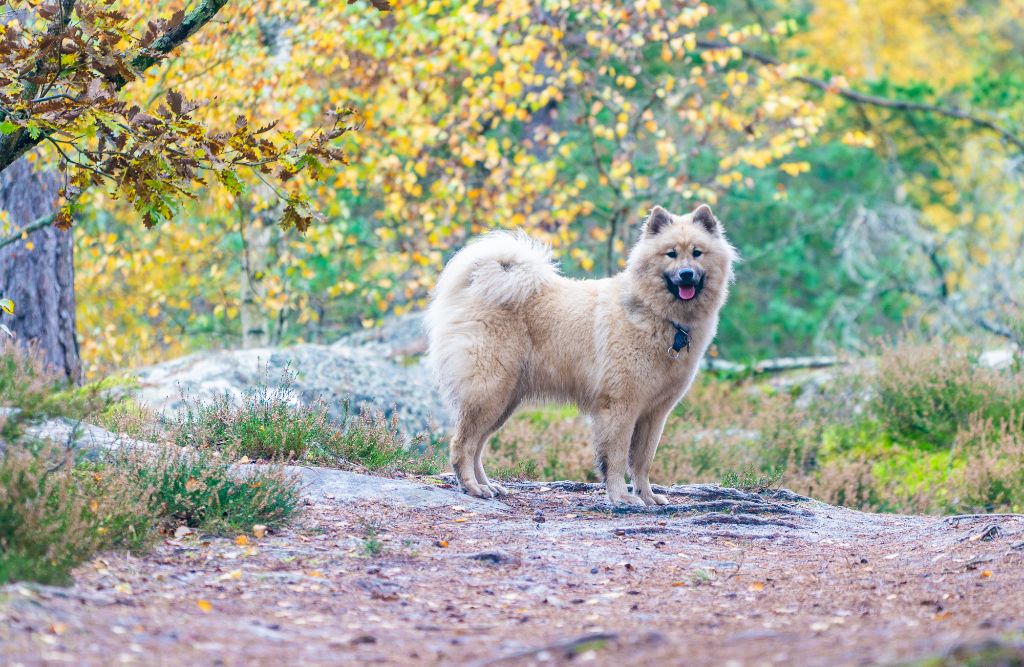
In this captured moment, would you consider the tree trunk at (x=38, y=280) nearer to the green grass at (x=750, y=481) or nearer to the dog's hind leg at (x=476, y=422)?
the dog's hind leg at (x=476, y=422)

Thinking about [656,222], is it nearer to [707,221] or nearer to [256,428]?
[707,221]

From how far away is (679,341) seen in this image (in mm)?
7074

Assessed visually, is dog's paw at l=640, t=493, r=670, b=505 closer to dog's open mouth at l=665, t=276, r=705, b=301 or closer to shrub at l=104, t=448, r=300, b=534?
dog's open mouth at l=665, t=276, r=705, b=301

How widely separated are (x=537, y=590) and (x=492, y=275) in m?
2.75

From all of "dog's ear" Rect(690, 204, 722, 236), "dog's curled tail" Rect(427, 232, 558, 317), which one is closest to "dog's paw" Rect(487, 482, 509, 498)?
"dog's curled tail" Rect(427, 232, 558, 317)

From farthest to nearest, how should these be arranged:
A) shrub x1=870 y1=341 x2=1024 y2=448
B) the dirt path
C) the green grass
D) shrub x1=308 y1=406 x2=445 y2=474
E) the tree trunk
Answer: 1. shrub x1=870 y1=341 x2=1024 y2=448
2. the tree trunk
3. the green grass
4. shrub x1=308 y1=406 x2=445 y2=474
5. the dirt path

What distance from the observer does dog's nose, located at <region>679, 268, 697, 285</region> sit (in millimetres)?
6981

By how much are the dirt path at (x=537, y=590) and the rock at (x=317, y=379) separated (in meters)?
2.92

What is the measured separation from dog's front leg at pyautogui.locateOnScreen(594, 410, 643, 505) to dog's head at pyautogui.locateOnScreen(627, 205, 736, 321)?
0.77 meters

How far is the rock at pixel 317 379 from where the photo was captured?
961 cm

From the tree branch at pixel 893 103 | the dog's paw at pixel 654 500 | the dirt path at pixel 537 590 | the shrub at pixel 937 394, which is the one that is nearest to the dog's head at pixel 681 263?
the dog's paw at pixel 654 500

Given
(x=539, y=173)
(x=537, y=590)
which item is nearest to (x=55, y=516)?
(x=537, y=590)

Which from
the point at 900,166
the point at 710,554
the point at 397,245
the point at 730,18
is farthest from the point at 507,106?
the point at 900,166

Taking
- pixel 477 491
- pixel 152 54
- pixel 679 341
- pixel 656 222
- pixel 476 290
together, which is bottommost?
pixel 477 491
